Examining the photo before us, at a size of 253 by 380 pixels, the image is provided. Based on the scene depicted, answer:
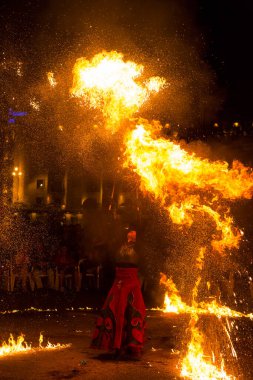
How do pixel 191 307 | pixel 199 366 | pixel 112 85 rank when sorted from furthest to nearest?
→ pixel 191 307
pixel 112 85
pixel 199 366

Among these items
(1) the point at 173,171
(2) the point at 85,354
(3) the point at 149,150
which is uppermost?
(3) the point at 149,150

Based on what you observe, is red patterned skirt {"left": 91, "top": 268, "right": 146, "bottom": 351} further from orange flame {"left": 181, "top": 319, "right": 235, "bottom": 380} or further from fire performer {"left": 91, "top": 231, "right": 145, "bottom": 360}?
orange flame {"left": 181, "top": 319, "right": 235, "bottom": 380}

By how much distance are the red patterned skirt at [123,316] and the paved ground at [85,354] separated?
0.22 metres

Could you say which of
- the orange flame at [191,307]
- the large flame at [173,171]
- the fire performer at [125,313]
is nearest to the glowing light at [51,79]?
the large flame at [173,171]

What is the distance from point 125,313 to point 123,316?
2.3 inches

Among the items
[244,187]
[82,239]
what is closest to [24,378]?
[244,187]

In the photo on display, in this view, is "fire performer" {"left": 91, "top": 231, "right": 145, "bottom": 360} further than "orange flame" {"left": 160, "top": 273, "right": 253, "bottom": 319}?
No

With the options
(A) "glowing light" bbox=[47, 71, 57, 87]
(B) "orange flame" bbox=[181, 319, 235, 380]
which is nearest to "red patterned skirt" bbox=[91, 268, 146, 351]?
(B) "orange flame" bbox=[181, 319, 235, 380]

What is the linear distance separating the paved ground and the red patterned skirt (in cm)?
22

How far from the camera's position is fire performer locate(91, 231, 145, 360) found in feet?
19.8

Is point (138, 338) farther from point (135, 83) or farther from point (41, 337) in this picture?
point (135, 83)

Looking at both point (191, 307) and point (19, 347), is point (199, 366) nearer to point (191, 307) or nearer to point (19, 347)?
point (19, 347)

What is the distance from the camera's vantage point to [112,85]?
370 inches

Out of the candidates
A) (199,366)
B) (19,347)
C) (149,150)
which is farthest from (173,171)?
(19,347)
